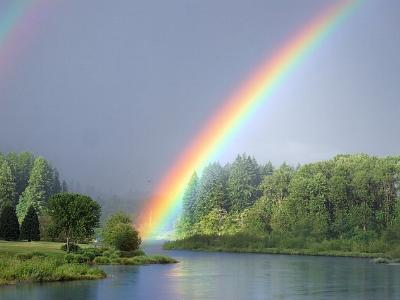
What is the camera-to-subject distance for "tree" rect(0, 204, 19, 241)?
87375 millimetres

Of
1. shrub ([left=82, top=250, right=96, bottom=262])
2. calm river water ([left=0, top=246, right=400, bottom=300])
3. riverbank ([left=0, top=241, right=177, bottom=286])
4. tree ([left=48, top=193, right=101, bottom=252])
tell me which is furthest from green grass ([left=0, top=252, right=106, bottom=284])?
tree ([left=48, top=193, right=101, bottom=252])

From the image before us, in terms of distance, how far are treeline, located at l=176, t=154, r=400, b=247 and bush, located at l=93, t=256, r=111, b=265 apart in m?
61.2

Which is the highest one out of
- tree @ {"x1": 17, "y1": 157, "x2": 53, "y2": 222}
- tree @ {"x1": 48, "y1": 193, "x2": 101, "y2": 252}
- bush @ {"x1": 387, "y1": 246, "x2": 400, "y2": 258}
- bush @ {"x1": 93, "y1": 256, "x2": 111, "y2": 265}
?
tree @ {"x1": 17, "y1": 157, "x2": 53, "y2": 222}

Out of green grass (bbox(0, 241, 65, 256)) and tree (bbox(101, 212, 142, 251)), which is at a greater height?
tree (bbox(101, 212, 142, 251))

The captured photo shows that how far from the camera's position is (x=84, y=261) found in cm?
7262

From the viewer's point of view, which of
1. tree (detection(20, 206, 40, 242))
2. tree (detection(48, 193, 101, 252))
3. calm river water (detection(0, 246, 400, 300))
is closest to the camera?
calm river water (detection(0, 246, 400, 300))

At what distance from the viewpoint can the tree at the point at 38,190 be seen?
409ft

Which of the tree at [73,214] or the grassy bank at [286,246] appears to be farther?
the grassy bank at [286,246]

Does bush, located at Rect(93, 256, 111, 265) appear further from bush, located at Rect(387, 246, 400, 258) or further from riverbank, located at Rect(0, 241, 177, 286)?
bush, located at Rect(387, 246, 400, 258)

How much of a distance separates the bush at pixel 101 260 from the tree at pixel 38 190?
49.7m

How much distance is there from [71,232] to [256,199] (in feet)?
265

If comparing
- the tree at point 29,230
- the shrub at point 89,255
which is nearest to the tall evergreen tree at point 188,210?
the tree at point 29,230

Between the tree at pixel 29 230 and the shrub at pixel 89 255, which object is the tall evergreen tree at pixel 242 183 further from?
the shrub at pixel 89 255

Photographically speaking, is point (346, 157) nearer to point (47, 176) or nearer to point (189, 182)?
point (189, 182)
